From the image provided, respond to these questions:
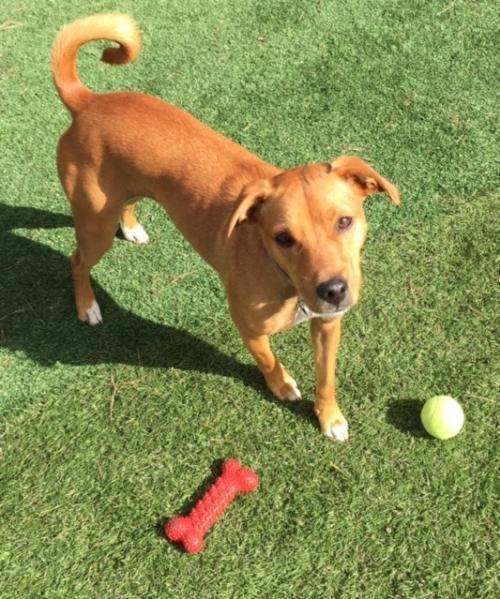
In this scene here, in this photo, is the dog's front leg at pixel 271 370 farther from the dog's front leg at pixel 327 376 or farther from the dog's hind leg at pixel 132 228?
the dog's hind leg at pixel 132 228

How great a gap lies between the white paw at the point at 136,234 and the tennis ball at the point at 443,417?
2374 mm

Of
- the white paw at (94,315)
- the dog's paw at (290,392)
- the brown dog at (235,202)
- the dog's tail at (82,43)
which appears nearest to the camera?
the brown dog at (235,202)

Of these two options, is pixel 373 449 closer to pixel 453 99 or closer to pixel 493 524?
pixel 493 524

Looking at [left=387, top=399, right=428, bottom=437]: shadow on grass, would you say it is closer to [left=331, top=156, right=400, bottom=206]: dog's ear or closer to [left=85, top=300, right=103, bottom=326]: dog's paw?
[left=331, top=156, right=400, bottom=206]: dog's ear

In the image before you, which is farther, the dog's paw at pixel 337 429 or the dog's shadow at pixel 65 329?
the dog's shadow at pixel 65 329

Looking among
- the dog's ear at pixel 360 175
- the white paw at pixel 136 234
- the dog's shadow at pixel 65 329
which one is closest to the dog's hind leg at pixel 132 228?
the white paw at pixel 136 234

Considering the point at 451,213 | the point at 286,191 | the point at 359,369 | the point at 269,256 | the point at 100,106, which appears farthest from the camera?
the point at 451,213

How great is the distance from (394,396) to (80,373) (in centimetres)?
202

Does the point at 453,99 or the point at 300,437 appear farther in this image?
the point at 453,99

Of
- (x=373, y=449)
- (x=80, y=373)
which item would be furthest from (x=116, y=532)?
(x=373, y=449)

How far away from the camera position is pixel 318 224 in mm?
2602

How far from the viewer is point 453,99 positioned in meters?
5.10

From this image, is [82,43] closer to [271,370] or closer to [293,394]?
[271,370]

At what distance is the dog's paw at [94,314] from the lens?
13.8 ft
